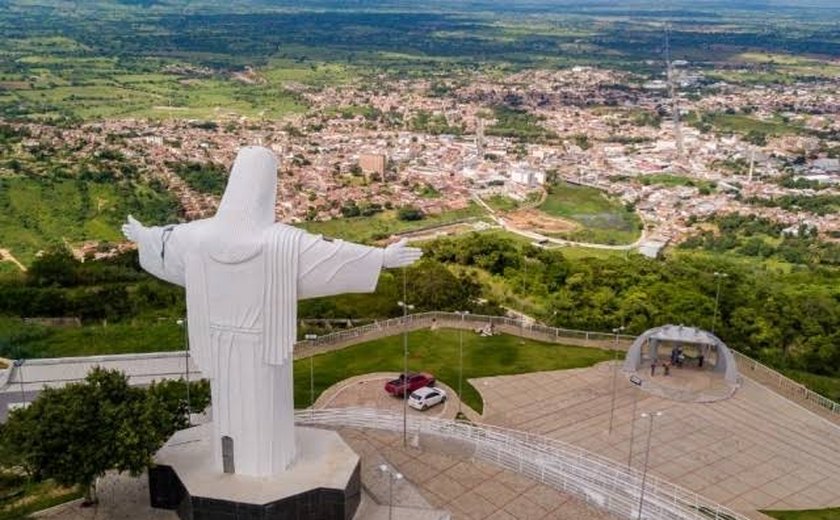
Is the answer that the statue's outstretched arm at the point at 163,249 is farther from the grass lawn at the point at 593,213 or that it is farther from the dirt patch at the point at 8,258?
the grass lawn at the point at 593,213

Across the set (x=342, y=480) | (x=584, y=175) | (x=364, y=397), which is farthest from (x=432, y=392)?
(x=584, y=175)

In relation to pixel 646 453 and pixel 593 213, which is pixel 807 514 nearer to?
pixel 646 453

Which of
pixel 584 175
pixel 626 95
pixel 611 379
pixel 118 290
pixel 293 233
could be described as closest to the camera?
pixel 293 233

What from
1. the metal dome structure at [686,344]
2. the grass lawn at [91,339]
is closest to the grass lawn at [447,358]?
the metal dome structure at [686,344]

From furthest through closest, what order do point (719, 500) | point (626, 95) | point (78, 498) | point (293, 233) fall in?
point (626, 95), point (719, 500), point (78, 498), point (293, 233)

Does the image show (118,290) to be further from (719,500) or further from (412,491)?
(719,500)

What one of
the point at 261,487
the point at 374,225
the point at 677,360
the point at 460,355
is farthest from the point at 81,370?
the point at 374,225
